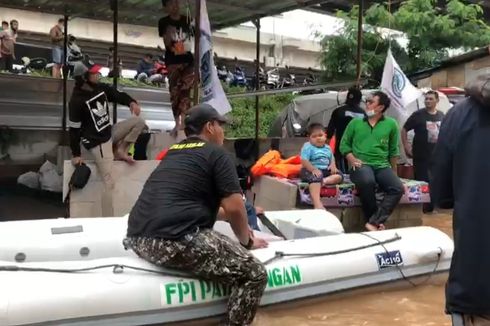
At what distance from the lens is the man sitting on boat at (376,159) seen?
7.22 m

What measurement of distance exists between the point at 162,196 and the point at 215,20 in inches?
274

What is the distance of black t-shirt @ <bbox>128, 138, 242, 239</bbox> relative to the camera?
154 inches

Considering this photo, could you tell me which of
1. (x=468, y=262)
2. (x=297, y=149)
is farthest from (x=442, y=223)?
(x=468, y=262)

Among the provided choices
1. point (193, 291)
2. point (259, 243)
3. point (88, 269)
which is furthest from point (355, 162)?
point (88, 269)

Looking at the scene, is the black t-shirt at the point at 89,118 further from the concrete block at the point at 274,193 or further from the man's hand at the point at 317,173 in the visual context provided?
the man's hand at the point at 317,173

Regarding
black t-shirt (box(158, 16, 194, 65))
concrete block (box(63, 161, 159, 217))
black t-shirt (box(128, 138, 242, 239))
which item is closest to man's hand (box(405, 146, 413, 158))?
black t-shirt (box(158, 16, 194, 65))

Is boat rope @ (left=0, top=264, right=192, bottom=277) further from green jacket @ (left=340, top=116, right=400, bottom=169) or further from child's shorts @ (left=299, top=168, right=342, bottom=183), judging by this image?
green jacket @ (left=340, top=116, right=400, bottom=169)

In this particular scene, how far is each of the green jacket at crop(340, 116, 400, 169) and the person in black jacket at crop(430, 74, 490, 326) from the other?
16.5 feet

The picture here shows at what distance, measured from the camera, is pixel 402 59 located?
16.7 metres

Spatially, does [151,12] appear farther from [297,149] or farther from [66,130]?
[297,149]

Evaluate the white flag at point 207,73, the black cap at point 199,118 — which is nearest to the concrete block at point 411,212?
the white flag at point 207,73

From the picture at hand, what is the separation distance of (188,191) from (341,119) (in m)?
4.86

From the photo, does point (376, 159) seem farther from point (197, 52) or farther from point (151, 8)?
point (151, 8)

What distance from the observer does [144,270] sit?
4.05 m
